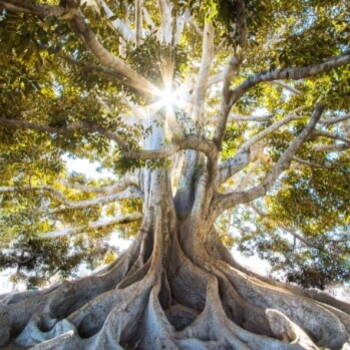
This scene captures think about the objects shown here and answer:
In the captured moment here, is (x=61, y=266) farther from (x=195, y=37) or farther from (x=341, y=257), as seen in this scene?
(x=341, y=257)

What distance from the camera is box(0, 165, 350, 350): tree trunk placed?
3.55 metres

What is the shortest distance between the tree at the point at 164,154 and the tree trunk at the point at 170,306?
0.02 metres

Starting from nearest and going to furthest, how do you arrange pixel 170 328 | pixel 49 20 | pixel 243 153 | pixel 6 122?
pixel 49 20, pixel 170 328, pixel 6 122, pixel 243 153

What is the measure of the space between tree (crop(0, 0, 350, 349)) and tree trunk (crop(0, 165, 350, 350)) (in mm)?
19

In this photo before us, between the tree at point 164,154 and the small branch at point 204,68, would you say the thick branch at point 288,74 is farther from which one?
the small branch at point 204,68

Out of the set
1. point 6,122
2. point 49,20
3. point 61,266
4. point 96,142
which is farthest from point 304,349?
point 61,266

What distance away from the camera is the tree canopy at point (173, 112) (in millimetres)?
3590

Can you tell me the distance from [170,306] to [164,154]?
2.21 meters

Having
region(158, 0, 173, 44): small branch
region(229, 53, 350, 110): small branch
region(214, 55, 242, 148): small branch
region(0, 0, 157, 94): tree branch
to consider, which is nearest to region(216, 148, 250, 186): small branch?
region(214, 55, 242, 148): small branch

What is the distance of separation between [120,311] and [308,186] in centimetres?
583

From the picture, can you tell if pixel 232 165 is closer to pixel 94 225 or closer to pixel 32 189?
pixel 94 225

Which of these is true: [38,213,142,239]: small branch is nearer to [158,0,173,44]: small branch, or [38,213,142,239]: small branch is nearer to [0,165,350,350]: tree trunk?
[0,165,350,350]: tree trunk

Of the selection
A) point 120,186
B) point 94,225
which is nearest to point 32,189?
point 94,225

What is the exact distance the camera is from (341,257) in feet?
29.3
